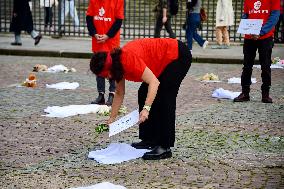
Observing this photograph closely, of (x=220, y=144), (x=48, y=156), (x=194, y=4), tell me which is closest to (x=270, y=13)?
(x=220, y=144)

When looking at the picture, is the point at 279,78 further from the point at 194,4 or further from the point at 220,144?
the point at 220,144

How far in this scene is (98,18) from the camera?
31.4 ft

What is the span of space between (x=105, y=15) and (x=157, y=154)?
3.47 metres

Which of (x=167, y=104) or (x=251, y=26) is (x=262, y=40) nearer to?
(x=251, y=26)

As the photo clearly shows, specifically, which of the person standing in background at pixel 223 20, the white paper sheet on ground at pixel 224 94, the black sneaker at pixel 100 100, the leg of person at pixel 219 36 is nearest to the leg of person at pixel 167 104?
the black sneaker at pixel 100 100

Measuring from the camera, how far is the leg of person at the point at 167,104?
6.51 meters

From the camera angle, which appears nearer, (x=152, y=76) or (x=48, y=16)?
(x=152, y=76)

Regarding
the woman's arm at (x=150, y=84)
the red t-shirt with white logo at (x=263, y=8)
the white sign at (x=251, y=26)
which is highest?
the red t-shirt with white logo at (x=263, y=8)

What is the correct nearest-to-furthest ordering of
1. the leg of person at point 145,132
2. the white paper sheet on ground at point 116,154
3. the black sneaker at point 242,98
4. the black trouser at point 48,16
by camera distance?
the white paper sheet on ground at point 116,154
the leg of person at point 145,132
the black sneaker at point 242,98
the black trouser at point 48,16

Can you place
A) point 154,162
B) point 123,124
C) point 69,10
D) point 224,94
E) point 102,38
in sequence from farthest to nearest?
point 69,10 → point 224,94 → point 102,38 → point 154,162 → point 123,124

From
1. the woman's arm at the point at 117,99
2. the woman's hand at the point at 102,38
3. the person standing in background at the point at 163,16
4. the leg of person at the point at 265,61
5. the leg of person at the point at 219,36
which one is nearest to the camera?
the woman's arm at the point at 117,99

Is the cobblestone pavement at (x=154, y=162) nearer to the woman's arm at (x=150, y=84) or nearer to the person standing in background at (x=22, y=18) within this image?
the woman's arm at (x=150, y=84)

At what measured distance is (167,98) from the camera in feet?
21.5

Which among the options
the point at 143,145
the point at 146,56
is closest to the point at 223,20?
the point at 143,145
